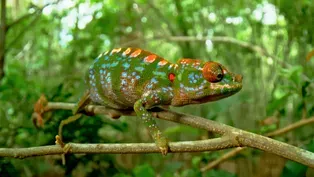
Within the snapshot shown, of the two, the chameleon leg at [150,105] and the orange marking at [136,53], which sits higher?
the orange marking at [136,53]

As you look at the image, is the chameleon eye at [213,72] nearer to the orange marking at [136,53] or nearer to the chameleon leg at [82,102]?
the orange marking at [136,53]

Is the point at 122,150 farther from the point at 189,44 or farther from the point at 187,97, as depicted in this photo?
the point at 189,44

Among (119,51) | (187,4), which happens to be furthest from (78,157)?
(187,4)

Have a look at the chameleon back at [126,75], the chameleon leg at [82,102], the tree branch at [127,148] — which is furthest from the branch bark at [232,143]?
the chameleon leg at [82,102]

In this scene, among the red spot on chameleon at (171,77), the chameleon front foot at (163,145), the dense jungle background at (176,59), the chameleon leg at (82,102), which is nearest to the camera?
the chameleon front foot at (163,145)

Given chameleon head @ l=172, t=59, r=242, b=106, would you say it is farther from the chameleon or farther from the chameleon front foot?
the chameleon front foot

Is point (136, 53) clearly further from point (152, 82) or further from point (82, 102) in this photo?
point (82, 102)
